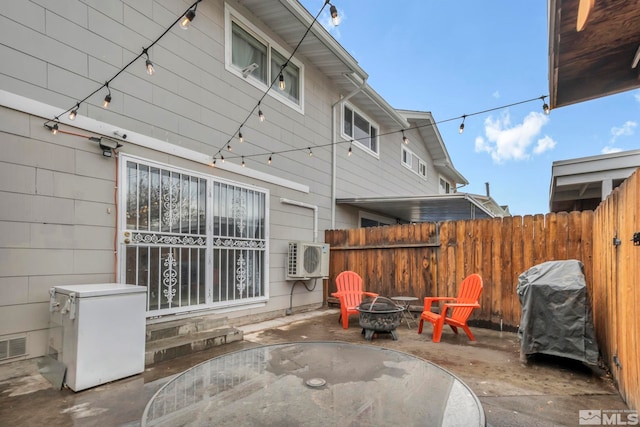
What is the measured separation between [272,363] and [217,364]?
389 mm

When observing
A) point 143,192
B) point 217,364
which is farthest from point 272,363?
point 143,192

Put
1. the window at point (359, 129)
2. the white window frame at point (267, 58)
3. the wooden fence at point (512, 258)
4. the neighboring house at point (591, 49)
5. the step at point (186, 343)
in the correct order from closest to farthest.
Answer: the neighboring house at point (591, 49) → the wooden fence at point (512, 258) → the step at point (186, 343) → the white window frame at point (267, 58) → the window at point (359, 129)

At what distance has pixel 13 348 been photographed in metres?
2.94

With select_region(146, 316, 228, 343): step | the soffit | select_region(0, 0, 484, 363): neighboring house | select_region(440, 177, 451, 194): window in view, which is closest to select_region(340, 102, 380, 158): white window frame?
select_region(0, 0, 484, 363): neighboring house

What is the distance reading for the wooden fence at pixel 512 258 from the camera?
2557 mm

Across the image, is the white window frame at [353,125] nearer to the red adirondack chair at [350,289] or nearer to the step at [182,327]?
the red adirondack chair at [350,289]

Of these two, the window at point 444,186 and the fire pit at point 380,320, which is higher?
the window at point 444,186

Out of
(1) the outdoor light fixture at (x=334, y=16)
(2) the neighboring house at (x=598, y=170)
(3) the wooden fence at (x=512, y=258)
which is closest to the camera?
(1) the outdoor light fixture at (x=334, y=16)

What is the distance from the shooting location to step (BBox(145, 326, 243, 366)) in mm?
3479

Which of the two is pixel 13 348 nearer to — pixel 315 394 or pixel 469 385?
pixel 315 394

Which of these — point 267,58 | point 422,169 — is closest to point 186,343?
point 267,58

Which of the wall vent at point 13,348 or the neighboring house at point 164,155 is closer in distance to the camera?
the wall vent at point 13,348

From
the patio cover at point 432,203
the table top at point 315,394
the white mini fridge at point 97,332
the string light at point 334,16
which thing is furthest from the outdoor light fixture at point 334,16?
the patio cover at point 432,203

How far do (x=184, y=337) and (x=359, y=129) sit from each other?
6621 mm
